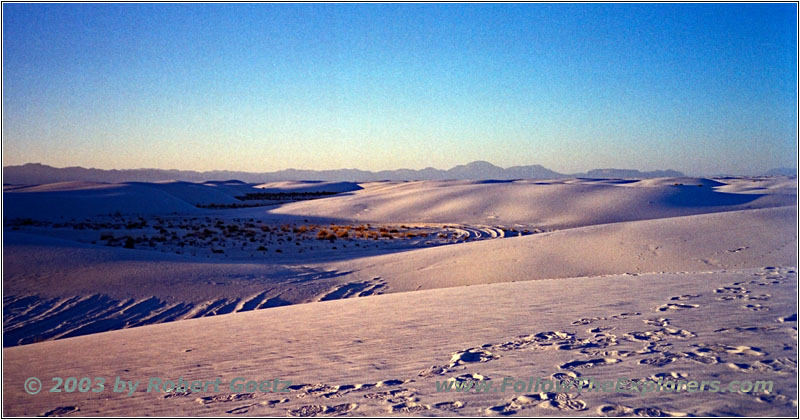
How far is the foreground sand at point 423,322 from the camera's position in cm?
388

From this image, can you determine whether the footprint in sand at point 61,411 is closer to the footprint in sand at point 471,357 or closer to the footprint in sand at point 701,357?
the footprint in sand at point 471,357

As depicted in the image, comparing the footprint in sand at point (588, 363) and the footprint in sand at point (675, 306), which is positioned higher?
the footprint in sand at point (675, 306)

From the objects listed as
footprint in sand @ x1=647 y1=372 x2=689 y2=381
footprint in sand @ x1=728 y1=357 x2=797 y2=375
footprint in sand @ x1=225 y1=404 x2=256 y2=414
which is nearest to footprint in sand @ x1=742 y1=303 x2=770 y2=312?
footprint in sand @ x1=728 y1=357 x2=797 y2=375

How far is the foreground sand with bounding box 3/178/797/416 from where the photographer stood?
3.88m

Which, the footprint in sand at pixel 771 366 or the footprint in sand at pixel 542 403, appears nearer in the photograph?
the footprint in sand at pixel 542 403

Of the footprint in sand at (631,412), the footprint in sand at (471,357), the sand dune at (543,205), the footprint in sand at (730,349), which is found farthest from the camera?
the sand dune at (543,205)

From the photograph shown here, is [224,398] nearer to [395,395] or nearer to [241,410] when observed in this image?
[241,410]

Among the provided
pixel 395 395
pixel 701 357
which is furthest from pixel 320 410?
pixel 701 357

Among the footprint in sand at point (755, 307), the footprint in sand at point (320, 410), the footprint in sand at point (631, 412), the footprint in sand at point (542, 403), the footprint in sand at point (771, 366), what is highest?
the footprint in sand at point (755, 307)

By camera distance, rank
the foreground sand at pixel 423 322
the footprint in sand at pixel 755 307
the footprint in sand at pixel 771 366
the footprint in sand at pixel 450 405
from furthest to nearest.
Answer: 1. the footprint in sand at pixel 755 307
2. the foreground sand at pixel 423 322
3. the footprint in sand at pixel 771 366
4. the footprint in sand at pixel 450 405

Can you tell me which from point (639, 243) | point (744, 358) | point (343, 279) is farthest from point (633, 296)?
point (639, 243)

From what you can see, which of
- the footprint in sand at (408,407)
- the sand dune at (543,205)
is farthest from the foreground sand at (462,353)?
the sand dune at (543,205)

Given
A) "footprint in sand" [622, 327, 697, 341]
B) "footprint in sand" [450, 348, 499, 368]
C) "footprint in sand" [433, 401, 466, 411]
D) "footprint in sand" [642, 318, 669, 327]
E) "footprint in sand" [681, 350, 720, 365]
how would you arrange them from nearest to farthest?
"footprint in sand" [433, 401, 466, 411]
"footprint in sand" [681, 350, 720, 365]
"footprint in sand" [450, 348, 499, 368]
"footprint in sand" [622, 327, 697, 341]
"footprint in sand" [642, 318, 669, 327]

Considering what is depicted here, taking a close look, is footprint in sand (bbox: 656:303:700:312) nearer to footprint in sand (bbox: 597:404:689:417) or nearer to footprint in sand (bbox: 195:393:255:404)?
footprint in sand (bbox: 597:404:689:417)
